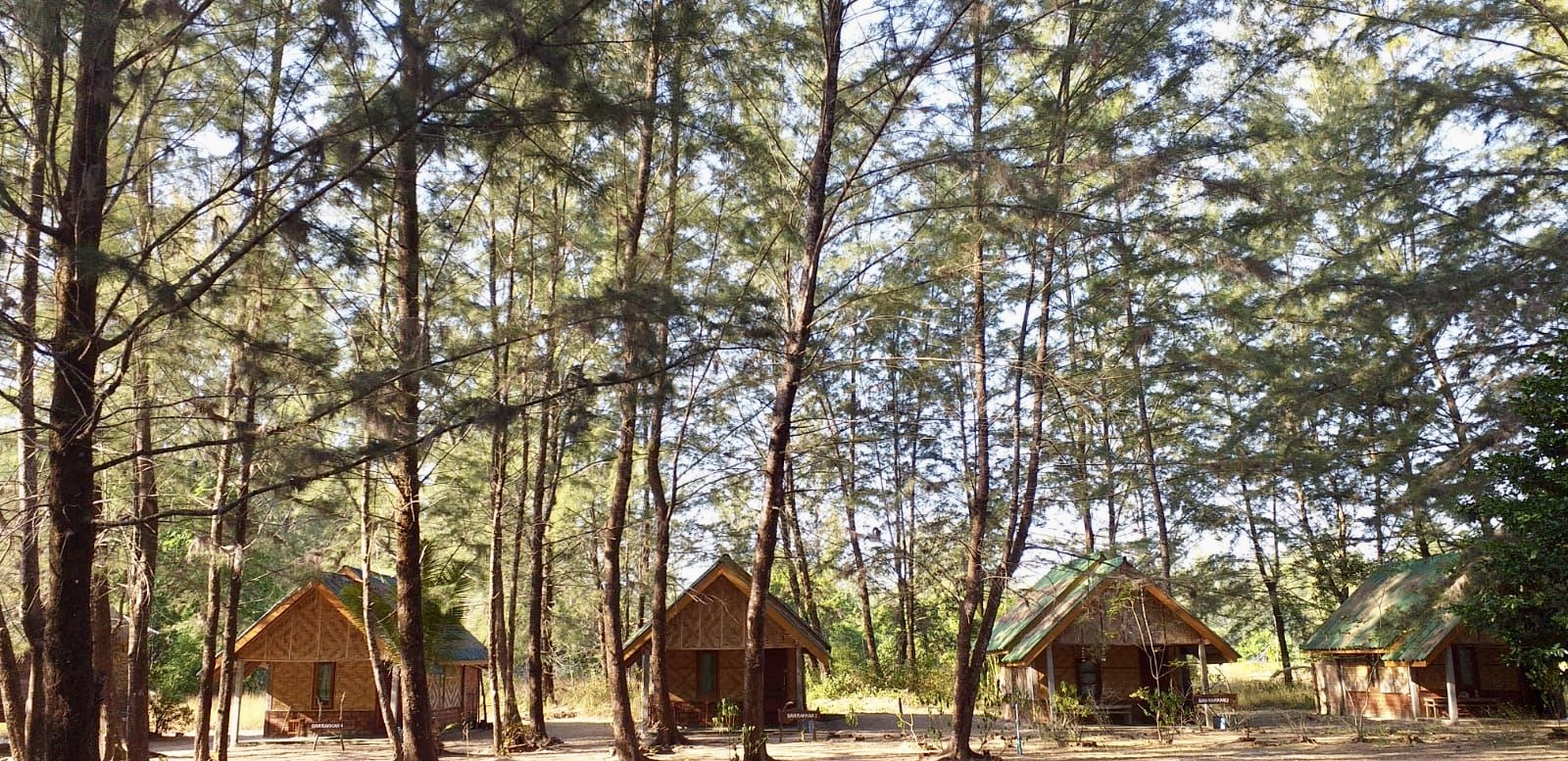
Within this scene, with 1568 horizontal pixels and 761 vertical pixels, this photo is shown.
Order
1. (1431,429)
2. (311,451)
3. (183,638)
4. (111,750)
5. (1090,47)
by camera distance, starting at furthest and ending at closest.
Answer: (183,638), (1431,429), (111,750), (1090,47), (311,451)

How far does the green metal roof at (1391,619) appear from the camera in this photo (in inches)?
813

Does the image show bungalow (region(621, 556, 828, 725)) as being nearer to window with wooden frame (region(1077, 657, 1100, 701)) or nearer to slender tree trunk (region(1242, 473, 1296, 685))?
window with wooden frame (region(1077, 657, 1100, 701))

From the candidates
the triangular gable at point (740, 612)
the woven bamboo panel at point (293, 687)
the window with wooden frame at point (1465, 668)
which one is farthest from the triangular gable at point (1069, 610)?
the woven bamboo panel at point (293, 687)

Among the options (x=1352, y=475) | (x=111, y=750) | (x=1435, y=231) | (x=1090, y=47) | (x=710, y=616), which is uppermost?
(x=1090, y=47)

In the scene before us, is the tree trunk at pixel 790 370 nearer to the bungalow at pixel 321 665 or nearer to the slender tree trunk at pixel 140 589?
the slender tree trunk at pixel 140 589

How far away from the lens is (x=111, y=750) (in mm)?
15711

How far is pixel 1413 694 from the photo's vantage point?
22.2 m

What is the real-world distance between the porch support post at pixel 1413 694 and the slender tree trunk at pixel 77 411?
898 inches

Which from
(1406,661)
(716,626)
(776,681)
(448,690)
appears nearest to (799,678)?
(776,681)

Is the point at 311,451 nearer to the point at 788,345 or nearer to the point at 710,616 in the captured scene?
the point at 788,345

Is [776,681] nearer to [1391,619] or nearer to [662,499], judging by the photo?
[662,499]

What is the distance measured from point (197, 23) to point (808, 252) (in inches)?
260

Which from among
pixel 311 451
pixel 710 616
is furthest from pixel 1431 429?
pixel 311 451

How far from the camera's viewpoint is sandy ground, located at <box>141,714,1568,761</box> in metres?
16.3
